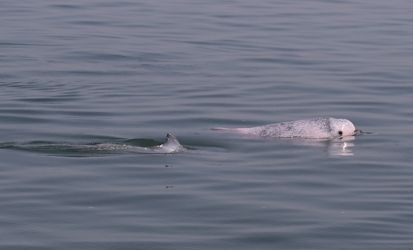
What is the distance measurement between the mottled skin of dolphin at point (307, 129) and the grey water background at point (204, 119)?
0.22 meters

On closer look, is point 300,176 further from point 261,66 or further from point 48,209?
point 261,66

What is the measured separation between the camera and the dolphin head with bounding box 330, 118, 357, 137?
1531 cm

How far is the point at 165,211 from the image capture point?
1161 centimetres

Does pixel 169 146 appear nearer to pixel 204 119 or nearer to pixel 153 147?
pixel 153 147

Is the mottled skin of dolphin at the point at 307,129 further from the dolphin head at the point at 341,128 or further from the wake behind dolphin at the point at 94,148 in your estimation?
the wake behind dolphin at the point at 94,148

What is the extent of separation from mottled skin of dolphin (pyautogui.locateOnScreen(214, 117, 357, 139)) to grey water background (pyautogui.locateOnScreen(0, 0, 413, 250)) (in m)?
0.22

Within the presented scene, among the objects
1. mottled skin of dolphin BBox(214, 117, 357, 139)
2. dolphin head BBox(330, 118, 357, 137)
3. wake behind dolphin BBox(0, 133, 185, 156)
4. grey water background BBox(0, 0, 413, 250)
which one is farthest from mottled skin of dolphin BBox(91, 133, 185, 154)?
dolphin head BBox(330, 118, 357, 137)

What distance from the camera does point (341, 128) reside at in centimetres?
1535

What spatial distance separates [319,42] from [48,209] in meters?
12.0

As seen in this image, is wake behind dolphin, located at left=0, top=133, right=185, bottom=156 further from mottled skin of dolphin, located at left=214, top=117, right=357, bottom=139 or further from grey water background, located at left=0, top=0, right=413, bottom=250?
mottled skin of dolphin, located at left=214, top=117, right=357, bottom=139

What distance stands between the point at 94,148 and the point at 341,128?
2855 mm

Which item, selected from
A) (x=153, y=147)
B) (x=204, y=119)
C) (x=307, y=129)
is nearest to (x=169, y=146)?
(x=153, y=147)

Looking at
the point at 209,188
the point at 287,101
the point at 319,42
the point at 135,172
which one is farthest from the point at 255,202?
the point at 319,42

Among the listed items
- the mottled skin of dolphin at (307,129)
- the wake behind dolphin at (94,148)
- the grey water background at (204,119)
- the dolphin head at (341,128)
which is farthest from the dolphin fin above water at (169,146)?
the dolphin head at (341,128)
